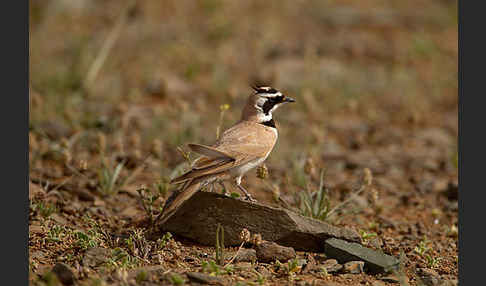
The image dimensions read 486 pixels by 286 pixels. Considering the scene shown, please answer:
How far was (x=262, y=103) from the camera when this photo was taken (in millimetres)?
5074

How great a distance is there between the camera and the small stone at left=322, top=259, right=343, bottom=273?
13.8ft

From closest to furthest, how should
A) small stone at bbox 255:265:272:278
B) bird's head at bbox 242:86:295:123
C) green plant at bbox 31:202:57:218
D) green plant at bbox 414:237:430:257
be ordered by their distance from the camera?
small stone at bbox 255:265:272:278
green plant at bbox 414:237:430:257
green plant at bbox 31:202:57:218
bird's head at bbox 242:86:295:123

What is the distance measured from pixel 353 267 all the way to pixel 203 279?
1102 mm

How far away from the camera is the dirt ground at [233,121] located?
4.45 metres

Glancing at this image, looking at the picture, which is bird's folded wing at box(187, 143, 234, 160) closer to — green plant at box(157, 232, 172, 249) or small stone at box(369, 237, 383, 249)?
green plant at box(157, 232, 172, 249)

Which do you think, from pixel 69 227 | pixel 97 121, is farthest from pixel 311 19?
pixel 69 227

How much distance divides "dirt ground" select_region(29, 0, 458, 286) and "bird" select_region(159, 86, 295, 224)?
26cm

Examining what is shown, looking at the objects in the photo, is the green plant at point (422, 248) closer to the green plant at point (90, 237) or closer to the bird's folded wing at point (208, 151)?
the bird's folded wing at point (208, 151)

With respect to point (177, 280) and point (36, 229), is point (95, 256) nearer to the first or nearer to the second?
point (177, 280)

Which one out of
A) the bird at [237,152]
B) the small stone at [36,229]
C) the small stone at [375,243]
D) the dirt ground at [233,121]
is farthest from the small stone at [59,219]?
the small stone at [375,243]

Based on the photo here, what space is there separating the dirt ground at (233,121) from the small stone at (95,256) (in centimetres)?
2

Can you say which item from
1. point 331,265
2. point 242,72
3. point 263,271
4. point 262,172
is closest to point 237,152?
point 262,172

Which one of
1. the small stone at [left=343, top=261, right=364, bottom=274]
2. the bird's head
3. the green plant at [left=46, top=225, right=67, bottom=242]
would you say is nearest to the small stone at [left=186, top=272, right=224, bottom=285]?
the small stone at [left=343, top=261, right=364, bottom=274]

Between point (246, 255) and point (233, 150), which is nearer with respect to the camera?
point (246, 255)
